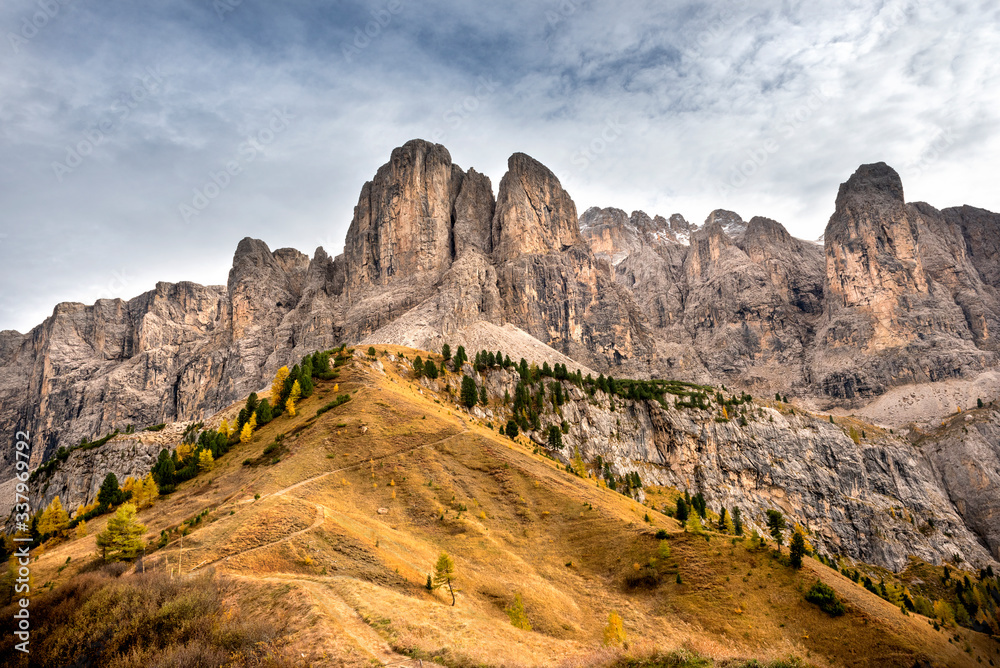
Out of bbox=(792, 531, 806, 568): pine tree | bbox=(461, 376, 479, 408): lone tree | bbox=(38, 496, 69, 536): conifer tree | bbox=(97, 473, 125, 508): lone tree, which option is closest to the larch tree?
bbox=(97, 473, 125, 508): lone tree

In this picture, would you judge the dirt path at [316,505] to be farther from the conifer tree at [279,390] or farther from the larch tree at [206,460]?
the conifer tree at [279,390]

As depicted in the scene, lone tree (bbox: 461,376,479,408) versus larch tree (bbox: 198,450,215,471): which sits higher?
lone tree (bbox: 461,376,479,408)

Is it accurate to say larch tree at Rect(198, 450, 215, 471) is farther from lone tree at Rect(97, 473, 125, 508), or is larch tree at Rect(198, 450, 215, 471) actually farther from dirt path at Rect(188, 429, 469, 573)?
dirt path at Rect(188, 429, 469, 573)

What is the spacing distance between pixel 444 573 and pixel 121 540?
22557 millimetres

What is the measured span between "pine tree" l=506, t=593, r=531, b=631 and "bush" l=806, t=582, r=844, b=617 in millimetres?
23205

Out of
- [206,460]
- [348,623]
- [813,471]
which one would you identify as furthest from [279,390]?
[813,471]

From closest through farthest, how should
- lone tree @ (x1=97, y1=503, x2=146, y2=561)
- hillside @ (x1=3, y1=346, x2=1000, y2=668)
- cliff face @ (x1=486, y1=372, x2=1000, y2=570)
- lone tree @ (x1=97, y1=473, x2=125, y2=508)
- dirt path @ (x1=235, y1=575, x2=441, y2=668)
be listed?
1. dirt path @ (x1=235, y1=575, x2=441, y2=668)
2. hillside @ (x1=3, y1=346, x2=1000, y2=668)
3. lone tree @ (x1=97, y1=503, x2=146, y2=561)
4. lone tree @ (x1=97, y1=473, x2=125, y2=508)
5. cliff face @ (x1=486, y1=372, x2=1000, y2=570)

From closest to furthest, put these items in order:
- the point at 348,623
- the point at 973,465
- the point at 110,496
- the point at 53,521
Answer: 1. the point at 348,623
2. the point at 53,521
3. the point at 110,496
4. the point at 973,465

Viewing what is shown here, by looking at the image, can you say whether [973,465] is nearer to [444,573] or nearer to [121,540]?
[444,573]

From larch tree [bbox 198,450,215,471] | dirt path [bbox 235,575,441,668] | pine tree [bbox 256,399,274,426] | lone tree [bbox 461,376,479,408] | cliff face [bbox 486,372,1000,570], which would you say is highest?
lone tree [bbox 461,376,479,408]

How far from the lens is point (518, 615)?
121ft

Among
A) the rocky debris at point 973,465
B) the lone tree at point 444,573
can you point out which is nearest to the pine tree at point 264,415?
the lone tree at point 444,573

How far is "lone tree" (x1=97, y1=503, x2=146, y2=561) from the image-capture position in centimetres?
3631

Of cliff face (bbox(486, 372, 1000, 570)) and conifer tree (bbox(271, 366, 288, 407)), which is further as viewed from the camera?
cliff face (bbox(486, 372, 1000, 570))
